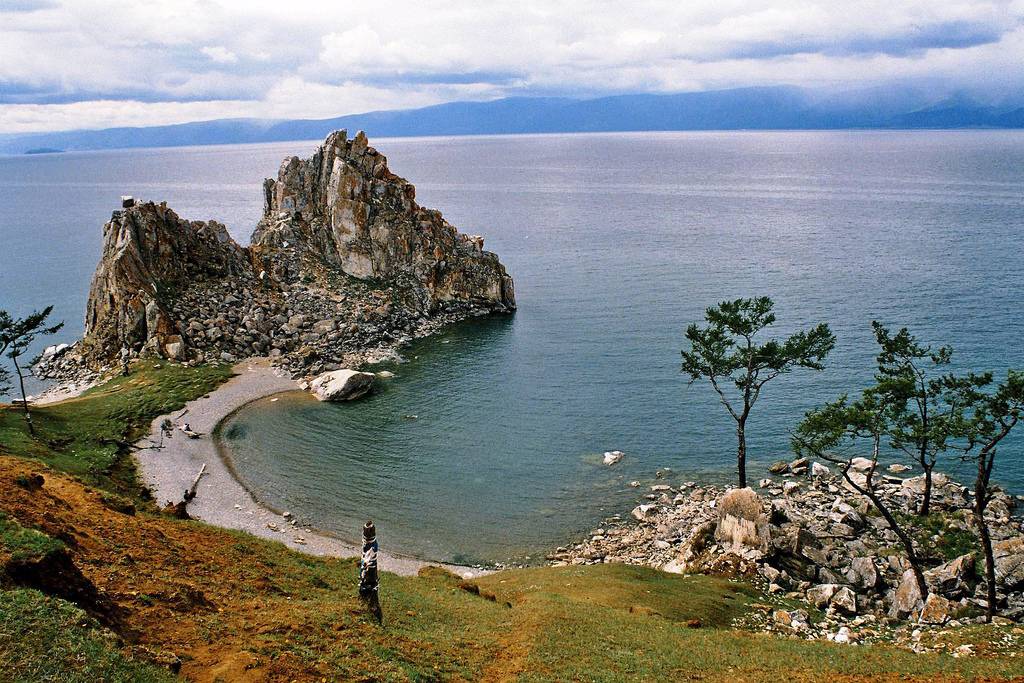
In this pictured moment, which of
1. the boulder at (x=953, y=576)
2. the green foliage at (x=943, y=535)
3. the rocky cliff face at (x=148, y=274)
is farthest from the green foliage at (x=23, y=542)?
the rocky cliff face at (x=148, y=274)

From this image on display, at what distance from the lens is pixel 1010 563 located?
128 ft

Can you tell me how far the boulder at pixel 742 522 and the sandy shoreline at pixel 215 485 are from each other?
1622 centimetres

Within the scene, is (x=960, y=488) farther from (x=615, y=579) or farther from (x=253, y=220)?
(x=253, y=220)

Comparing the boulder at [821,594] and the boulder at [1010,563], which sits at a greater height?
the boulder at [1010,563]

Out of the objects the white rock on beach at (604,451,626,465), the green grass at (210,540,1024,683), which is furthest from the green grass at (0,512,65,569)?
the white rock on beach at (604,451,626,465)

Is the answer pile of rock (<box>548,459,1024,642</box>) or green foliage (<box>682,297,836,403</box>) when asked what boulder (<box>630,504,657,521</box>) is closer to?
pile of rock (<box>548,459,1024,642</box>)

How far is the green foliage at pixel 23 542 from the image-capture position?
20562 mm

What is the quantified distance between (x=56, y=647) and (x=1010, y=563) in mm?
45231

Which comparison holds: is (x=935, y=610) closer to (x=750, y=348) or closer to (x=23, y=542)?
(x=750, y=348)

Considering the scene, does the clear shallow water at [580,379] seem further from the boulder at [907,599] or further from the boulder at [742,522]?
the boulder at [907,599]

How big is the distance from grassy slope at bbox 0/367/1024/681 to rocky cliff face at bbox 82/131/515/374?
4894 cm

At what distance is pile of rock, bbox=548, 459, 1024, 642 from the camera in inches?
1481

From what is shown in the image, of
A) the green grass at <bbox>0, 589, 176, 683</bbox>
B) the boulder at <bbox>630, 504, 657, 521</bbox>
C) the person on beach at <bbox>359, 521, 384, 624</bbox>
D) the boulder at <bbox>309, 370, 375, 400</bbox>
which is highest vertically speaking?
the green grass at <bbox>0, 589, 176, 683</bbox>

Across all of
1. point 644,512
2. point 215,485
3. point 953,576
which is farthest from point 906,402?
point 215,485
